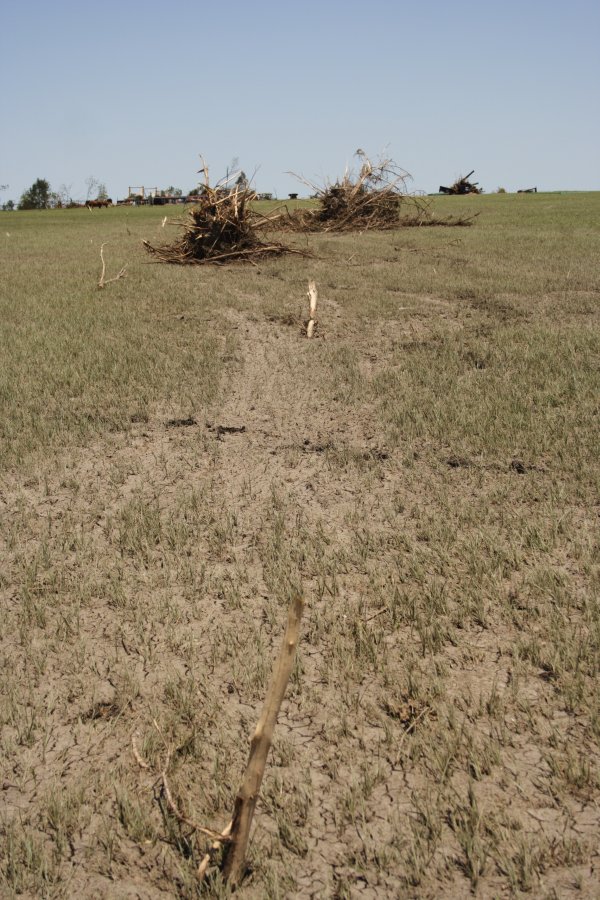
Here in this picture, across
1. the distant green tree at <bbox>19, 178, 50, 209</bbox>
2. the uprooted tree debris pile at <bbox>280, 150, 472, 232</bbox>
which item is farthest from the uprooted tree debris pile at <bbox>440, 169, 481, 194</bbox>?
the distant green tree at <bbox>19, 178, 50, 209</bbox>

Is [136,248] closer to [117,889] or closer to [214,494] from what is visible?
[214,494]

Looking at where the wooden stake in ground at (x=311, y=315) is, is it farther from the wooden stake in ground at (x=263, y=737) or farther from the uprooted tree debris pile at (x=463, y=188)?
the uprooted tree debris pile at (x=463, y=188)

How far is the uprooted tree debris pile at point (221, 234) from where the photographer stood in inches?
515

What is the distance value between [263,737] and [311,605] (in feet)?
5.97

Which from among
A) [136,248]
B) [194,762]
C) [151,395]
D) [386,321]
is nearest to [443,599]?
[194,762]

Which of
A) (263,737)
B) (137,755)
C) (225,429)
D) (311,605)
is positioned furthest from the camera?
(225,429)

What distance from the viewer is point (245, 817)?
214 cm

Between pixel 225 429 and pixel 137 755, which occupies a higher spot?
pixel 225 429

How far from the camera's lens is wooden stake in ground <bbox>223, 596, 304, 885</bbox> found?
1.94 metres

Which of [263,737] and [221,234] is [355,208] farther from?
[263,737]

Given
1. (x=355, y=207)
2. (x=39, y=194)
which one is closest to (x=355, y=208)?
(x=355, y=207)

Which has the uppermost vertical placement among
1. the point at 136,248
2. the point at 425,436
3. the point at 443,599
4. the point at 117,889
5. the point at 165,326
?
the point at 136,248

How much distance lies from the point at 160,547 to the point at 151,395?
8.51 ft

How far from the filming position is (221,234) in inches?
534
